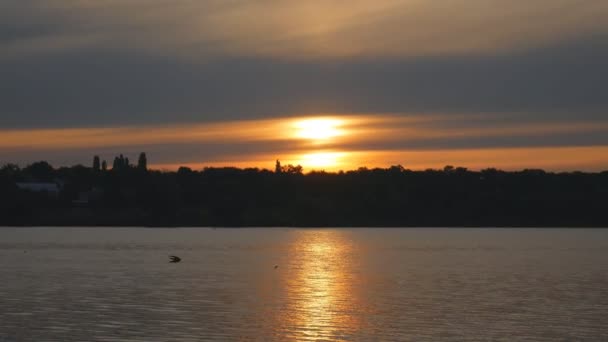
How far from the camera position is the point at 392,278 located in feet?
303

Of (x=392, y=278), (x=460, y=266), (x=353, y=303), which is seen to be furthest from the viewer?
(x=460, y=266)

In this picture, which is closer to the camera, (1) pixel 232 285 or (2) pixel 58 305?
(2) pixel 58 305

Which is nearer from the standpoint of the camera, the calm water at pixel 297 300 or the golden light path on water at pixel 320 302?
the calm water at pixel 297 300

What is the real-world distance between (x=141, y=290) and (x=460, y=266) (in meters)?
48.9

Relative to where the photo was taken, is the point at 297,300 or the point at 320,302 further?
the point at 297,300

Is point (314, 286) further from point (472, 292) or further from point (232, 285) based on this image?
point (472, 292)

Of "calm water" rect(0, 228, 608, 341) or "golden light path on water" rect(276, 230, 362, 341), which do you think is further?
"golden light path on water" rect(276, 230, 362, 341)

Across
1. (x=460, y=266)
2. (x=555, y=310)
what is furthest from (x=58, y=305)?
(x=460, y=266)

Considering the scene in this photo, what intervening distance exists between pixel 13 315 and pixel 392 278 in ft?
145

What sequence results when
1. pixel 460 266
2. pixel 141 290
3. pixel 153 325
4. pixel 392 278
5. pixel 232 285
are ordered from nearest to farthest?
pixel 153 325, pixel 141 290, pixel 232 285, pixel 392 278, pixel 460 266

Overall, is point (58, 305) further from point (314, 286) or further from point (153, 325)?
point (314, 286)

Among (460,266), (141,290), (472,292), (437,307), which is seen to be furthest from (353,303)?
(460,266)

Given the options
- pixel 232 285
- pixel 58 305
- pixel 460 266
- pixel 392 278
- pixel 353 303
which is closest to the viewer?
pixel 58 305

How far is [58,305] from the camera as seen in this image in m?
61.7
